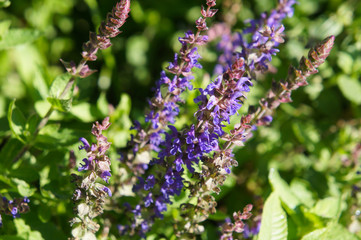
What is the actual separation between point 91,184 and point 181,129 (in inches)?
22.9

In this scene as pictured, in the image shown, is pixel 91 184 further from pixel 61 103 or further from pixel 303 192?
pixel 303 192

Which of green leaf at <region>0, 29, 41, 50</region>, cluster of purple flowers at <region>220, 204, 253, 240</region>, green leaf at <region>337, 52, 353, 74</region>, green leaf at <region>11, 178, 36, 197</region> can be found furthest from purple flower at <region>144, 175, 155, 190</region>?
green leaf at <region>337, 52, 353, 74</region>

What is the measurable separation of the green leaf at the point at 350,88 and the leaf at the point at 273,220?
163 centimetres

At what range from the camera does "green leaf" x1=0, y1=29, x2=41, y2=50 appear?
2.62m

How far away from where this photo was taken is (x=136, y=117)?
3092 mm

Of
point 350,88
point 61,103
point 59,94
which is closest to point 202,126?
point 61,103

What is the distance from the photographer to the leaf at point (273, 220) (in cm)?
202

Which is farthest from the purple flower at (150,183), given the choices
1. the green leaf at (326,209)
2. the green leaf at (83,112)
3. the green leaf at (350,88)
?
the green leaf at (350,88)

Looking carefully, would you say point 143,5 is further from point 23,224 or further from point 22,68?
point 23,224

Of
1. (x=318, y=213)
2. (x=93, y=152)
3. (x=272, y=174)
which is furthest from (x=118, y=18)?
(x=318, y=213)

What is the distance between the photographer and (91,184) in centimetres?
168

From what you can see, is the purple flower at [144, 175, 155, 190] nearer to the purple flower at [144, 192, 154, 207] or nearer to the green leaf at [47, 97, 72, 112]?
the purple flower at [144, 192, 154, 207]

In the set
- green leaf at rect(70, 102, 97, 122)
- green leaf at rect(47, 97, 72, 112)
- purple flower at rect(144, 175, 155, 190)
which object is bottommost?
purple flower at rect(144, 175, 155, 190)

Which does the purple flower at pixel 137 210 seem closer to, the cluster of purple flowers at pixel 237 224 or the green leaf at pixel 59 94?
the cluster of purple flowers at pixel 237 224
